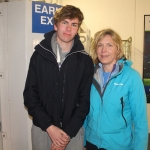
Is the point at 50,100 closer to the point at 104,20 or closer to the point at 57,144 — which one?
the point at 57,144

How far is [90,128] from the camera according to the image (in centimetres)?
123

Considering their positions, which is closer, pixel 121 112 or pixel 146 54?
pixel 121 112

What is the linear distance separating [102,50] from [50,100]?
0.53 m

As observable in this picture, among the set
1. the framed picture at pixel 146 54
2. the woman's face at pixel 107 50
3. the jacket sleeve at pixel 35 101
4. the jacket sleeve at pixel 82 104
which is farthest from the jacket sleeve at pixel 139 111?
the framed picture at pixel 146 54

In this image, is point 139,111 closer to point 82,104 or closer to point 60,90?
point 82,104

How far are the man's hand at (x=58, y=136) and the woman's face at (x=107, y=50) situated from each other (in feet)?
1.91

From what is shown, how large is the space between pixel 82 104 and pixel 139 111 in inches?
15.5

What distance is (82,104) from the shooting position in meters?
1.18

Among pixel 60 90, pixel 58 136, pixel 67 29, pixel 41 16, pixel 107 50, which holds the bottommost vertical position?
pixel 58 136

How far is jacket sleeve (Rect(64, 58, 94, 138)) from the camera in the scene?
3.75 feet

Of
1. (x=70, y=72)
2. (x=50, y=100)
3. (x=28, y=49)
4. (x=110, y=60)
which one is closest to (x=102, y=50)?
(x=110, y=60)

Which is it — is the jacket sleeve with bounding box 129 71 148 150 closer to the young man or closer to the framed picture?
the young man

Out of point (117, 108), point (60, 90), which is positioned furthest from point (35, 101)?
point (117, 108)

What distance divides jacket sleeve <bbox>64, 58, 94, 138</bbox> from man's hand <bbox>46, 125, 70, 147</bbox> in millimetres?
34
